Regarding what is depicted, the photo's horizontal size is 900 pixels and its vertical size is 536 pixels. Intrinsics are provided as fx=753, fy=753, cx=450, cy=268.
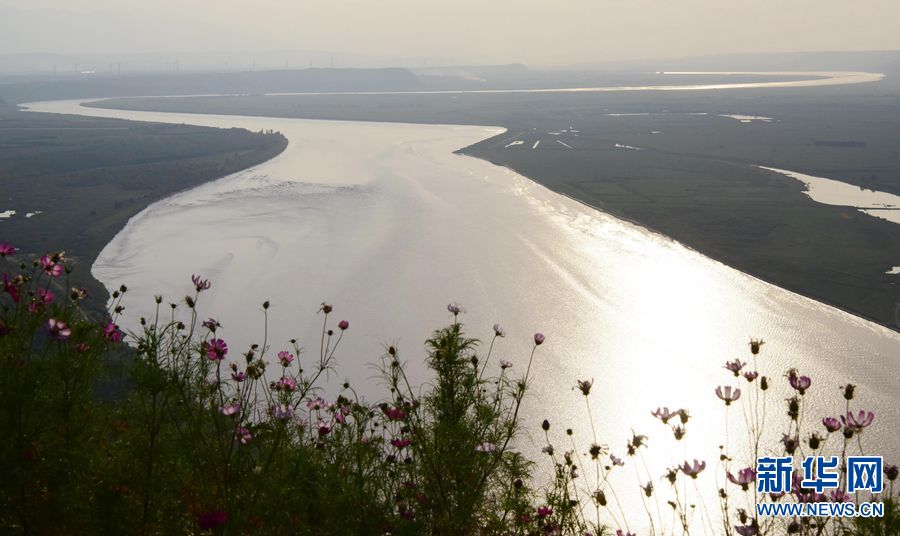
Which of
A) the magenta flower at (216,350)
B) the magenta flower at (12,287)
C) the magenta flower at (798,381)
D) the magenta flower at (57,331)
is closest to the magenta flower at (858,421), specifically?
the magenta flower at (798,381)

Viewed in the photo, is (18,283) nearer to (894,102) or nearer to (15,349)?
(15,349)

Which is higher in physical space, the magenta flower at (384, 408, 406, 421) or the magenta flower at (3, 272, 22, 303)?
the magenta flower at (3, 272, 22, 303)

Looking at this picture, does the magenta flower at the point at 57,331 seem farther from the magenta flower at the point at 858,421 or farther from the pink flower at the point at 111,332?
the magenta flower at the point at 858,421

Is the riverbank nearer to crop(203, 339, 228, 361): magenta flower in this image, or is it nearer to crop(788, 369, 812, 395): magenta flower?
crop(203, 339, 228, 361): magenta flower

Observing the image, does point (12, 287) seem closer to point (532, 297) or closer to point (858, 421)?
point (858, 421)

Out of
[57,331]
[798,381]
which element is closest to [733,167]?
[798,381]

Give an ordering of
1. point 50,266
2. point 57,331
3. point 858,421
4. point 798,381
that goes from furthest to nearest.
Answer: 1. point 50,266
2. point 57,331
3. point 798,381
4. point 858,421

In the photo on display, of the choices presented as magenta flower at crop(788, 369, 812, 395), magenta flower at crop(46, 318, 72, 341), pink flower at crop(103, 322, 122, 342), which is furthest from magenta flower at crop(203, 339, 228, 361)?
magenta flower at crop(788, 369, 812, 395)

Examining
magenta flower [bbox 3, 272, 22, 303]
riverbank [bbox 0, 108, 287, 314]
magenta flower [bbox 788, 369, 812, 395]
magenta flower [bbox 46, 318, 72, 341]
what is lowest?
riverbank [bbox 0, 108, 287, 314]
